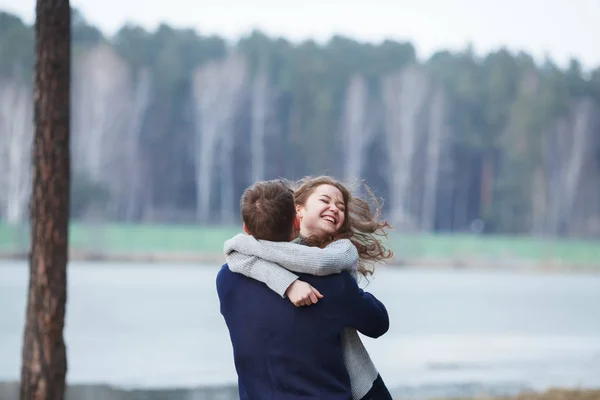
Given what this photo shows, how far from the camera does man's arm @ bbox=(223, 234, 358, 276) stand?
217cm

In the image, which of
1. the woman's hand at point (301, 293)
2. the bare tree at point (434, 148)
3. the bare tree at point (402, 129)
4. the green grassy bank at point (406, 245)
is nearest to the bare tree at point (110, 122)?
the green grassy bank at point (406, 245)

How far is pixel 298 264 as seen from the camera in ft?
7.13

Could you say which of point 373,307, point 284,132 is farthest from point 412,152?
point 373,307

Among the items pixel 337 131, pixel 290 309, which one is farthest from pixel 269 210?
pixel 337 131

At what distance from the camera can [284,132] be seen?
1828 inches

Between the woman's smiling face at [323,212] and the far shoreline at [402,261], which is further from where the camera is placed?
the far shoreline at [402,261]

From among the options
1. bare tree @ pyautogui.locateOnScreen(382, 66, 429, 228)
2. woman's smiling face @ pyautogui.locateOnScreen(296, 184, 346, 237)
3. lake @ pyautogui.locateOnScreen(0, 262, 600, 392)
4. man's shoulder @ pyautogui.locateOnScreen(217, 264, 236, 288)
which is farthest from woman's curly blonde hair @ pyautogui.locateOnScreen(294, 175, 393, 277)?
bare tree @ pyautogui.locateOnScreen(382, 66, 429, 228)

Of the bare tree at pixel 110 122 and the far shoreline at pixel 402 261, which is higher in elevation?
the bare tree at pixel 110 122

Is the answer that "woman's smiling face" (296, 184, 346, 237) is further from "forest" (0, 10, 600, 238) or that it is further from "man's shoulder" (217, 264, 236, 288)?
"forest" (0, 10, 600, 238)

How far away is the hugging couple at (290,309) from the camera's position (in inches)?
85.2

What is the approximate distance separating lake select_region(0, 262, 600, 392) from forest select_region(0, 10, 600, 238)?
634 inches

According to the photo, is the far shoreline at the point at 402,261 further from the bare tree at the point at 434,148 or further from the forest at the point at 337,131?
the bare tree at the point at 434,148

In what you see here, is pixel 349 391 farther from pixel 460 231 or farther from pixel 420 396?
pixel 460 231

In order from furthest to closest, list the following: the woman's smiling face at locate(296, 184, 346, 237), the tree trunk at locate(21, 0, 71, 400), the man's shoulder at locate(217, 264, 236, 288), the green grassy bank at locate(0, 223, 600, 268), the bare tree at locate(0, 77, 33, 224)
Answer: the bare tree at locate(0, 77, 33, 224), the green grassy bank at locate(0, 223, 600, 268), the tree trunk at locate(21, 0, 71, 400), the woman's smiling face at locate(296, 184, 346, 237), the man's shoulder at locate(217, 264, 236, 288)
